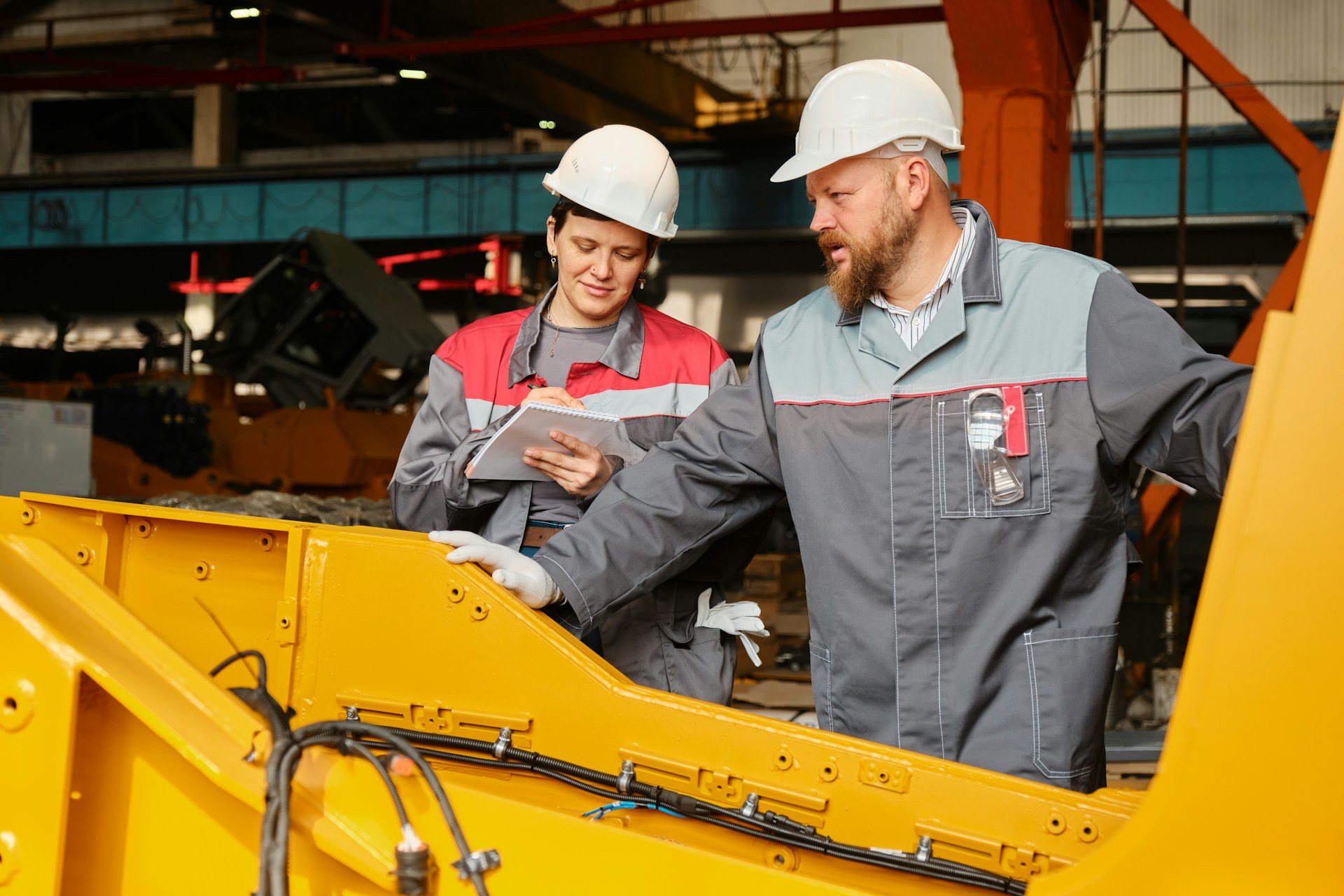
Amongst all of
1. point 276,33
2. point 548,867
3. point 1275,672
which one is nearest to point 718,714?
point 548,867

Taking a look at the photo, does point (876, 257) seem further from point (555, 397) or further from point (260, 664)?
point (260, 664)

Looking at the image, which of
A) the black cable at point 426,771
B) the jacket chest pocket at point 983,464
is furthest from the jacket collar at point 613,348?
the black cable at point 426,771

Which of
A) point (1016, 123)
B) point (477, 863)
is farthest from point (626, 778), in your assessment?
point (1016, 123)

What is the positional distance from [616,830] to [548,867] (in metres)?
0.08

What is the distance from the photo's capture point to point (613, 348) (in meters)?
2.16

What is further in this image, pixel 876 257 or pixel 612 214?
pixel 612 214

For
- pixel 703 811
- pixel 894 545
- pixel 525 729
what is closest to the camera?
pixel 703 811

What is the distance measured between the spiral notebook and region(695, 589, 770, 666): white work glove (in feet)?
1.16

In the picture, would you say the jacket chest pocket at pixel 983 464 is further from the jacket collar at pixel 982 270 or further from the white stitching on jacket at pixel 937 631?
the jacket collar at pixel 982 270

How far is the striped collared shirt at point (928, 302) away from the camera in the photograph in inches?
71.9

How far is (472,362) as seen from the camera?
7.13 ft

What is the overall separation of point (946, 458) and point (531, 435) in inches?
26.9

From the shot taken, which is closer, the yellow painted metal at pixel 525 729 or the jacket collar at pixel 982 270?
the yellow painted metal at pixel 525 729

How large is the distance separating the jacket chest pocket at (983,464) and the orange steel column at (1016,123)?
3.34m
